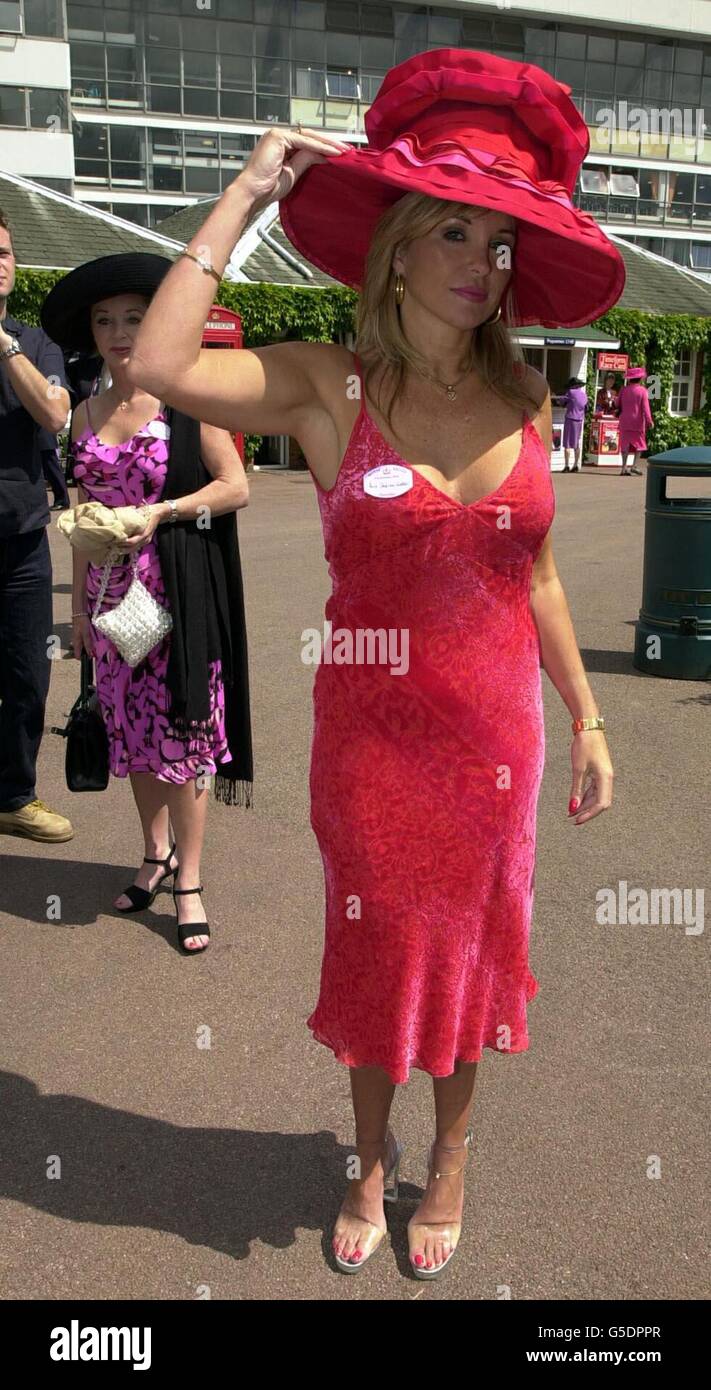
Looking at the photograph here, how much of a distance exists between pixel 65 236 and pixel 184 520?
64.1 ft

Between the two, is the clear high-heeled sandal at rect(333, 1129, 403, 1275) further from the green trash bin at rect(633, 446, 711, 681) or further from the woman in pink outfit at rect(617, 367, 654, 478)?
the woman in pink outfit at rect(617, 367, 654, 478)

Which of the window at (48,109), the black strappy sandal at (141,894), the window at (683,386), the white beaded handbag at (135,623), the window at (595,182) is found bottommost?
the black strappy sandal at (141,894)

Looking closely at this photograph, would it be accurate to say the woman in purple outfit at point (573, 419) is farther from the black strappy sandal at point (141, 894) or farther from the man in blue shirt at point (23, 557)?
the black strappy sandal at point (141, 894)

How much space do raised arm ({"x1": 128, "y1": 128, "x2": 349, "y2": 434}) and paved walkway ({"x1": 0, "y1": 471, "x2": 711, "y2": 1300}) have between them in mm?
1764

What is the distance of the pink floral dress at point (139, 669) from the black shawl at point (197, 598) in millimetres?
42

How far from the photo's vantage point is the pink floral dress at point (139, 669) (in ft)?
12.6

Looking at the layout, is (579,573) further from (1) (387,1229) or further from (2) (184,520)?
(1) (387,1229)

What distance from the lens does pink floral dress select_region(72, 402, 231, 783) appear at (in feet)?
12.6

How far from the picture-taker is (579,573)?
11.6 metres

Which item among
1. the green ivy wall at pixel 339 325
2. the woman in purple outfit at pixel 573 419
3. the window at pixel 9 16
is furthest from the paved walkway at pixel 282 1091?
the window at pixel 9 16

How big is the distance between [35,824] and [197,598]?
1590 mm

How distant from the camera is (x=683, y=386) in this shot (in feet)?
94.6

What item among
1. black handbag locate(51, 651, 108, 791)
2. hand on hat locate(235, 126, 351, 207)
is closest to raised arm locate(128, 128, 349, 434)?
hand on hat locate(235, 126, 351, 207)
